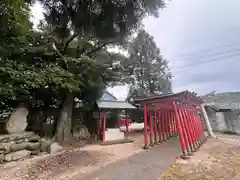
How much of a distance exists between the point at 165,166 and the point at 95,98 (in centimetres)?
646

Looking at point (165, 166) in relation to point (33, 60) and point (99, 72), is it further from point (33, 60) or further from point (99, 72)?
point (33, 60)

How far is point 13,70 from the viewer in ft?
18.6

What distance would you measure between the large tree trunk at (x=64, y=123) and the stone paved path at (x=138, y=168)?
153 inches

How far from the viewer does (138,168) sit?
458 centimetres

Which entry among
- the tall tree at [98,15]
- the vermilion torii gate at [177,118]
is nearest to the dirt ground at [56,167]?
the vermilion torii gate at [177,118]

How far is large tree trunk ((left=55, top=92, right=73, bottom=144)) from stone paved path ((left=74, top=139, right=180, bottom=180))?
3897 millimetres

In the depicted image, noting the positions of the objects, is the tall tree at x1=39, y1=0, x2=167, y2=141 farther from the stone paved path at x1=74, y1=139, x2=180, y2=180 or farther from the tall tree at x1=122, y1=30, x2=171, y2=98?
the tall tree at x1=122, y1=30, x2=171, y2=98

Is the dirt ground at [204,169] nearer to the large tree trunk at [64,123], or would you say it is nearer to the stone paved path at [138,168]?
the stone paved path at [138,168]

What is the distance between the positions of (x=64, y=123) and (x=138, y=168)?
4.85 meters

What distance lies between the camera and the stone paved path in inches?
158

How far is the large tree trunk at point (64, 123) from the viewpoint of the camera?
798 cm

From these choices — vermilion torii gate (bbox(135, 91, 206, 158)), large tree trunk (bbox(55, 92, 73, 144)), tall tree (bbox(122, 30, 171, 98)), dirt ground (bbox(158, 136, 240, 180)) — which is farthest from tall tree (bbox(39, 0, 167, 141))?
tall tree (bbox(122, 30, 171, 98))

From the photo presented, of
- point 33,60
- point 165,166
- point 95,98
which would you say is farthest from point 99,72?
point 165,166

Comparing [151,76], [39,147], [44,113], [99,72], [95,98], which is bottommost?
[39,147]
